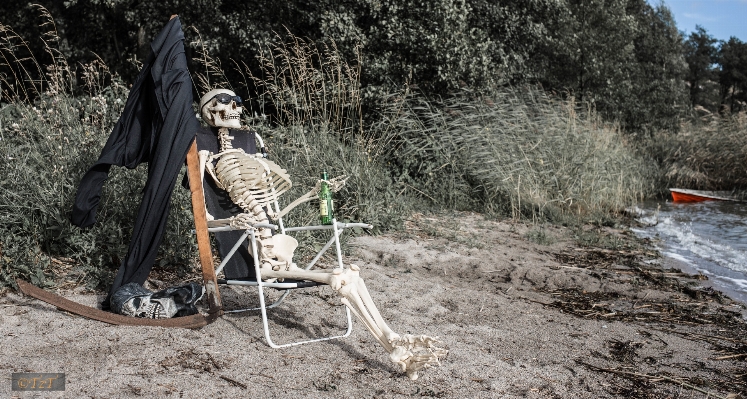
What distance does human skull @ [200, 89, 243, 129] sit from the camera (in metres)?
4.41

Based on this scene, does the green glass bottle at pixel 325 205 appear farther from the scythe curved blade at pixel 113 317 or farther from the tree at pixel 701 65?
the tree at pixel 701 65

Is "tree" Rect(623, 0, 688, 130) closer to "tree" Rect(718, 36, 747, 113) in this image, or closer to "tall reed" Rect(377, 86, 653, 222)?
"tree" Rect(718, 36, 747, 113)

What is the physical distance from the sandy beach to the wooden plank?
0.24m

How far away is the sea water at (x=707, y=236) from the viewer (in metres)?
7.70

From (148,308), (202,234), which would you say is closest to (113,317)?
(148,308)

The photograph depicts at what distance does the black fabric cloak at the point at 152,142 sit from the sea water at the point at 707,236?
218 inches

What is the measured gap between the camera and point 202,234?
4035mm

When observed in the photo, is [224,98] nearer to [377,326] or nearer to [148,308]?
[148,308]

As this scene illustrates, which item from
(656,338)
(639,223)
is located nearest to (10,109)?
(656,338)

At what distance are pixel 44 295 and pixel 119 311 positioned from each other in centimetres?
45

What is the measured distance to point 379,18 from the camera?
38.1ft

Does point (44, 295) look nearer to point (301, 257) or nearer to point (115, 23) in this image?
point (301, 257)

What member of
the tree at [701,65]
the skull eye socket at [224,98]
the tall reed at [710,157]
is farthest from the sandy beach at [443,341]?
the tree at [701,65]

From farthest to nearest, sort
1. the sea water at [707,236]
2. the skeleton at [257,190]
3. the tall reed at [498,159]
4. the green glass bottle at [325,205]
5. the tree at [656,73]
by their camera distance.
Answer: the tree at [656,73] → the tall reed at [498,159] → the sea water at [707,236] → the green glass bottle at [325,205] → the skeleton at [257,190]
